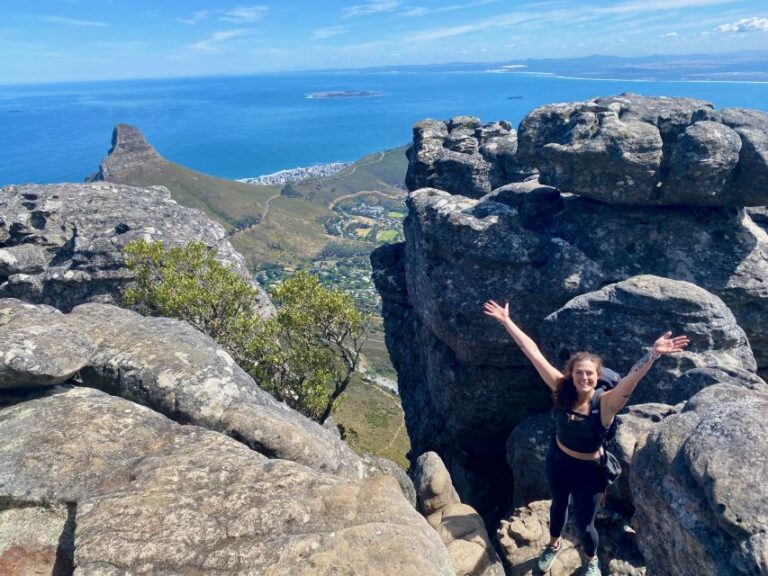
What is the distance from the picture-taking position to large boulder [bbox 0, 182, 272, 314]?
28078 mm

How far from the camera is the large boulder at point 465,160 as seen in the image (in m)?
34.4

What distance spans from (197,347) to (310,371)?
9.66 m

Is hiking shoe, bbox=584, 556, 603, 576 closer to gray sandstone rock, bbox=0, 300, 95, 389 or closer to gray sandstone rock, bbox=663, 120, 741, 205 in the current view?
gray sandstone rock, bbox=0, 300, 95, 389

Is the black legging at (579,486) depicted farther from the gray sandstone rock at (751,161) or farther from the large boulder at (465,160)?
the large boulder at (465,160)

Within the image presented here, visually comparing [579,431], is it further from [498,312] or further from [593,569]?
[593,569]

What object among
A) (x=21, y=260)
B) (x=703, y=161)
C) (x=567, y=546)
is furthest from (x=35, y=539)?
(x=703, y=161)

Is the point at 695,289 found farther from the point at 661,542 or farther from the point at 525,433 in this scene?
the point at 661,542

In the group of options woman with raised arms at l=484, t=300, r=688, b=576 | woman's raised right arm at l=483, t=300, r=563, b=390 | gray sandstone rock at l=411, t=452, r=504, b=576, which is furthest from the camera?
gray sandstone rock at l=411, t=452, r=504, b=576

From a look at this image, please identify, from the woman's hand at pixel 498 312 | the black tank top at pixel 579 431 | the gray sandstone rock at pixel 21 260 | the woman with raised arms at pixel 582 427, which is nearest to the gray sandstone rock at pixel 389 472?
the woman with raised arms at pixel 582 427

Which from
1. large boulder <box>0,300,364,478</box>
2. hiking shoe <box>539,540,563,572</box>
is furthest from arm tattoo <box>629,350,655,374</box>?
large boulder <box>0,300,364,478</box>

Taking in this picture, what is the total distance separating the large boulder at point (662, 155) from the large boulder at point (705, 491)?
12.9 m

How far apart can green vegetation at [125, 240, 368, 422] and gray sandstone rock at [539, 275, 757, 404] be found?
1055 centimetres

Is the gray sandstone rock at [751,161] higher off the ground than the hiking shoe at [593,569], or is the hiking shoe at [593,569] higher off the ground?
the gray sandstone rock at [751,161]

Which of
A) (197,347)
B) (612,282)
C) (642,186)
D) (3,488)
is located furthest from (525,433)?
(3,488)
